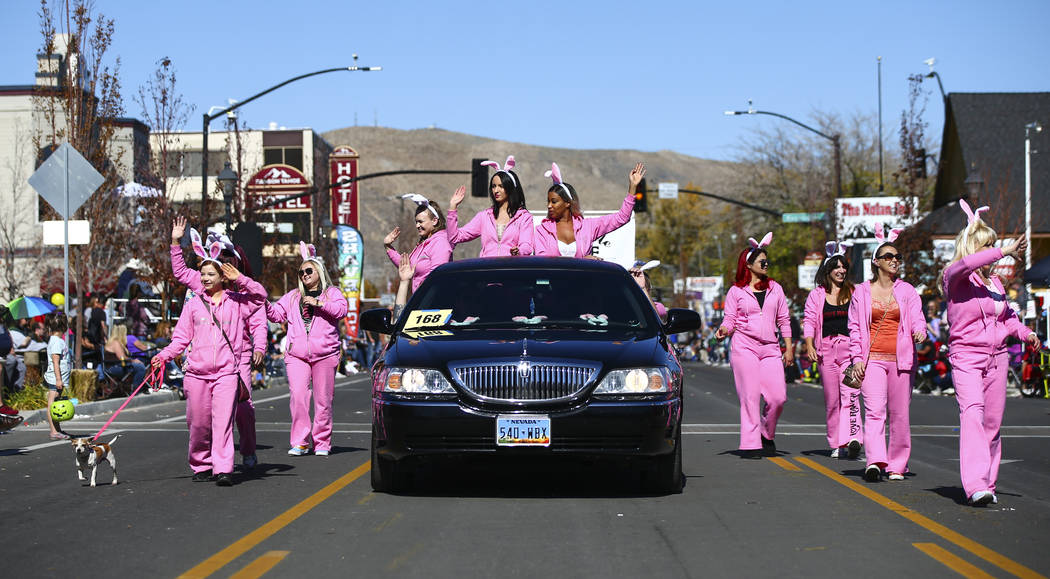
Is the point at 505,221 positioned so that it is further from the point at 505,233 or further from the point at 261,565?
the point at 261,565

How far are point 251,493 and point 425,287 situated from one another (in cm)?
192

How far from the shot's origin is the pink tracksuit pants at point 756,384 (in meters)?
12.0

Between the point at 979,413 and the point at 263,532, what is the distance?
4.65 m

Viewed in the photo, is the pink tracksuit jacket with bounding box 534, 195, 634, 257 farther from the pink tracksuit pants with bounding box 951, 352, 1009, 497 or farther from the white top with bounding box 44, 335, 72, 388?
the white top with bounding box 44, 335, 72, 388

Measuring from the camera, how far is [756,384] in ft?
39.7

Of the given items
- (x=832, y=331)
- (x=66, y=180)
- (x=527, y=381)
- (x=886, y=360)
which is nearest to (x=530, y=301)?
(x=527, y=381)

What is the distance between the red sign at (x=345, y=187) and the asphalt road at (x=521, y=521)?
201 ft

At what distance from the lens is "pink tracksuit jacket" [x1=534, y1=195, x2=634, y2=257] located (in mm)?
12727

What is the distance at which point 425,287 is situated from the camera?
9.95 meters

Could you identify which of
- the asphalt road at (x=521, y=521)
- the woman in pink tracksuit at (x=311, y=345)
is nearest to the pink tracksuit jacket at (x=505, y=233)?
the woman in pink tracksuit at (x=311, y=345)

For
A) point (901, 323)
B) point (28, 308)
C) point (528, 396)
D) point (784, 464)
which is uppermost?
point (901, 323)

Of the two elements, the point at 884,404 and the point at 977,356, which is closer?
the point at 977,356

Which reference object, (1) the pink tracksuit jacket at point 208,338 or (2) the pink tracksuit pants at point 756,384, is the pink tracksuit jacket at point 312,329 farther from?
(2) the pink tracksuit pants at point 756,384

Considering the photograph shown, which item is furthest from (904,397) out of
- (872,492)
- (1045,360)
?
(1045,360)
